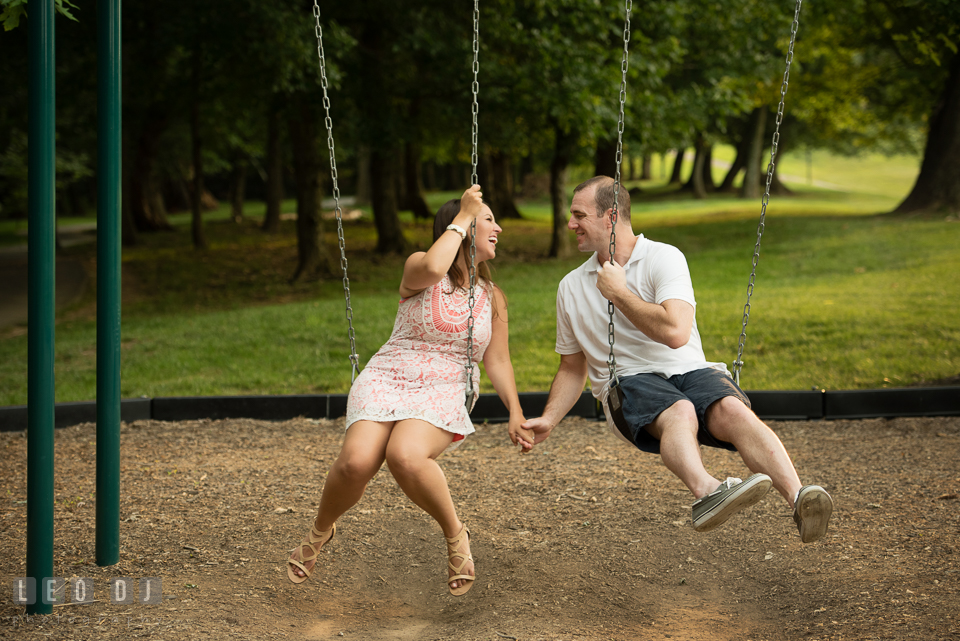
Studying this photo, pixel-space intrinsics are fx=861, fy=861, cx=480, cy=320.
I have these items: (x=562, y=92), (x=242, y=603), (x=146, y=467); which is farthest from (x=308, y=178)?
(x=242, y=603)

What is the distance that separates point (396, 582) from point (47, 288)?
1805mm

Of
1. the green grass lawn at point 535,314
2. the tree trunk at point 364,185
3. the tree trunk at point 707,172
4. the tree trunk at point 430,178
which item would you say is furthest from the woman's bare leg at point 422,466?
the tree trunk at point 430,178

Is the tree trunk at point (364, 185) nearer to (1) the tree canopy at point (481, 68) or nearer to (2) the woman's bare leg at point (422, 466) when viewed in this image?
(1) the tree canopy at point (481, 68)

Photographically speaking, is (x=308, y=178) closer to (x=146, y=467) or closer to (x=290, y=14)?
(x=290, y=14)

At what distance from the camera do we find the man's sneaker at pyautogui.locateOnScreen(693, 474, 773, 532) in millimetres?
2695

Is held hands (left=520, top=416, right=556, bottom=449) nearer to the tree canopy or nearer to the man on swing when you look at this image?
the man on swing

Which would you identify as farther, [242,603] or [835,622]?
[242,603]

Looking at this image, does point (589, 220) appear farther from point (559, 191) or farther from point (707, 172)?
point (707, 172)

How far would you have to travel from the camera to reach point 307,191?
41.9 ft

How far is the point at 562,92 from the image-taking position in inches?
433

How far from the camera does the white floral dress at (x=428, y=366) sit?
3133 millimetres

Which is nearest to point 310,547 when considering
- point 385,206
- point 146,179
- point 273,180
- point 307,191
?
point 307,191

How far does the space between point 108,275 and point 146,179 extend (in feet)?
72.0
